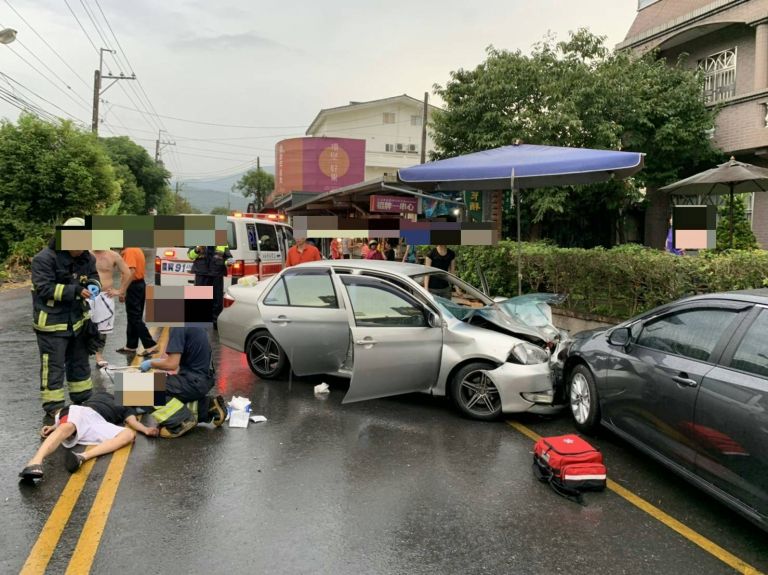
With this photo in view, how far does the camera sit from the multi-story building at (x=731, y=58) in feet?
40.9

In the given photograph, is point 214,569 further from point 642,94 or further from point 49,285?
point 642,94

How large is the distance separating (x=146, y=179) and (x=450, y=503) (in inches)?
1836

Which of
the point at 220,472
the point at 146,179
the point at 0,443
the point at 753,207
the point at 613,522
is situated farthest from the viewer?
the point at 146,179

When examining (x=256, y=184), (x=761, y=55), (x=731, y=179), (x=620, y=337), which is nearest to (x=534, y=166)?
(x=620, y=337)

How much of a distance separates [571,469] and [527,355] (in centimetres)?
150

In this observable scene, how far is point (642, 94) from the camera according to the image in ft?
46.7

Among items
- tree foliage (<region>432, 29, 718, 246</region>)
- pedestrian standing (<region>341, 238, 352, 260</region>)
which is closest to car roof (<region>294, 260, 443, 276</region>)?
tree foliage (<region>432, 29, 718, 246</region>)

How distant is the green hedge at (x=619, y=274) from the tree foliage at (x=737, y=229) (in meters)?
3.89

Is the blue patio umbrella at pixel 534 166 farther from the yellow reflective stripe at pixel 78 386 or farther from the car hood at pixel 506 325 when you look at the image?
the yellow reflective stripe at pixel 78 386

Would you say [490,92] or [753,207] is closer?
[753,207]

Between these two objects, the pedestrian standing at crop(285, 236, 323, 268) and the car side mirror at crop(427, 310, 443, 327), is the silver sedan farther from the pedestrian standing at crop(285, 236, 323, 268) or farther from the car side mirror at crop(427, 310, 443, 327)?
the pedestrian standing at crop(285, 236, 323, 268)

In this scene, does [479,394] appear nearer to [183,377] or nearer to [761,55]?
[183,377]

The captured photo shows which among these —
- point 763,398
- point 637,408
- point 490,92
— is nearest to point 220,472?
point 637,408

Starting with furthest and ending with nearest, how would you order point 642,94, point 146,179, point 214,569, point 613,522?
point 146,179
point 642,94
point 613,522
point 214,569
